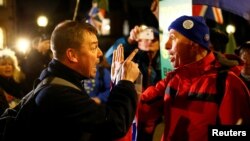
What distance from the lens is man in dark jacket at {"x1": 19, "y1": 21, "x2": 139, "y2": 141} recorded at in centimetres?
257

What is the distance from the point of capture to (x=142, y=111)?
11.3ft

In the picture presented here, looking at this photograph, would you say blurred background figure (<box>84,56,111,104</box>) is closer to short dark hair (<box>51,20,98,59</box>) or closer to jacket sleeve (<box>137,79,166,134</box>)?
jacket sleeve (<box>137,79,166,134</box>)

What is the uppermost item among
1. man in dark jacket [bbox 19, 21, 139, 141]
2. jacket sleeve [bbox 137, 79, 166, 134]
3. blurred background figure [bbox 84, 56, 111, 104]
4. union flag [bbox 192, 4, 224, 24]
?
union flag [bbox 192, 4, 224, 24]

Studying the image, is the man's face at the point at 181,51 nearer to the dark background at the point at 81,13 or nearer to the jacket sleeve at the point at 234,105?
the jacket sleeve at the point at 234,105

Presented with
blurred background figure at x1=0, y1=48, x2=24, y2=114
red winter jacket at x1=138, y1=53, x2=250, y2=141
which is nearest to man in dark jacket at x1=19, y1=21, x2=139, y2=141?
red winter jacket at x1=138, y1=53, x2=250, y2=141

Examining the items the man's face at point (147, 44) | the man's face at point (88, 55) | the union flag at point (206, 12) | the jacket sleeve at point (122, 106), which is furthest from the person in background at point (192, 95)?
the man's face at point (147, 44)

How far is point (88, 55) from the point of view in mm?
2871

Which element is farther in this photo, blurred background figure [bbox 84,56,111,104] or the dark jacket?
blurred background figure [bbox 84,56,111,104]

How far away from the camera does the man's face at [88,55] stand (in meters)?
2.83

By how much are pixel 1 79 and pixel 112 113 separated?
441 centimetres

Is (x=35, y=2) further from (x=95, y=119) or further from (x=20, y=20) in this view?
(x=95, y=119)

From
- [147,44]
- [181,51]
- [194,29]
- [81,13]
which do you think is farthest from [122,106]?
[81,13]

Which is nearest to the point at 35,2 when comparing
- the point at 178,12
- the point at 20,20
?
the point at 20,20

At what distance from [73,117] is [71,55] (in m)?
0.48
